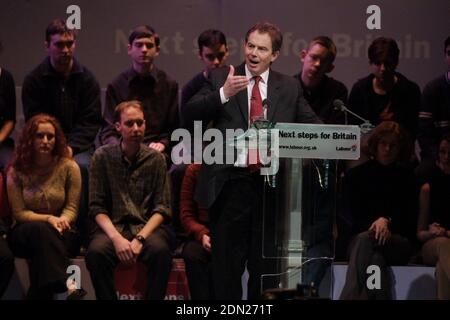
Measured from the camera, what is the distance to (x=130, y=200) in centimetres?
585

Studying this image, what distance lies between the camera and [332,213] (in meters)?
4.82

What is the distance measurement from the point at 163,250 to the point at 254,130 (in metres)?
1.21

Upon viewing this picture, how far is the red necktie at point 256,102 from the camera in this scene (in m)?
5.32

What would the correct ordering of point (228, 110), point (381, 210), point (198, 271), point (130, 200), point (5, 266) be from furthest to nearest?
point (381, 210)
point (130, 200)
point (198, 271)
point (5, 266)
point (228, 110)

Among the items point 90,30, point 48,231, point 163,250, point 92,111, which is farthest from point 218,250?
point 90,30

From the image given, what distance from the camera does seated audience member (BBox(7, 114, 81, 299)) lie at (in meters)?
5.63

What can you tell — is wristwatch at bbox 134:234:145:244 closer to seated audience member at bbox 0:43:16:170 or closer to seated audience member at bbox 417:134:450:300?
seated audience member at bbox 0:43:16:170

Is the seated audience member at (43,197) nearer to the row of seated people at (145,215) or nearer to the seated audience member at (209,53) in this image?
the row of seated people at (145,215)

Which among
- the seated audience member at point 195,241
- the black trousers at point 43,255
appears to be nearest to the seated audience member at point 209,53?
the seated audience member at point 195,241

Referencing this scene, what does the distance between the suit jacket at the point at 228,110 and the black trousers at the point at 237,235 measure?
0.07m

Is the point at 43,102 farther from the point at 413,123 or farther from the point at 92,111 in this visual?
the point at 413,123

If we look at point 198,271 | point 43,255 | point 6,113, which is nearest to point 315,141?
point 198,271

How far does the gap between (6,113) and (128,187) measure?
1.07m

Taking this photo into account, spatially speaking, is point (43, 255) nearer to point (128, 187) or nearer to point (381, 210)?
point (128, 187)
